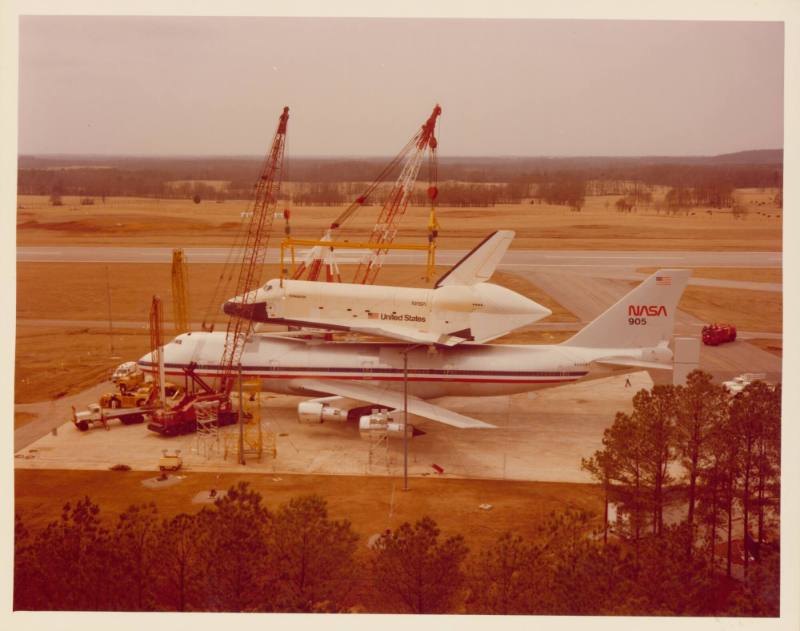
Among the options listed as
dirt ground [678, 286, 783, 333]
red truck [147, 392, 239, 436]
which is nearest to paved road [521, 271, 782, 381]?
dirt ground [678, 286, 783, 333]

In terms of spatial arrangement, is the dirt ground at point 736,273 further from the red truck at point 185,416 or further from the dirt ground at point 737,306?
the red truck at point 185,416

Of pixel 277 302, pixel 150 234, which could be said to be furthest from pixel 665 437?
pixel 150 234

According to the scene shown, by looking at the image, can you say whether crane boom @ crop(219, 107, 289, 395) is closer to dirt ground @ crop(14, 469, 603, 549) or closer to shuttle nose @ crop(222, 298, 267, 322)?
shuttle nose @ crop(222, 298, 267, 322)

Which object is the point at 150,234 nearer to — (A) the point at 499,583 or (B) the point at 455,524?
(B) the point at 455,524

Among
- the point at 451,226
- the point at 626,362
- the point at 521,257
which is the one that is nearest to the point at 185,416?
the point at 626,362

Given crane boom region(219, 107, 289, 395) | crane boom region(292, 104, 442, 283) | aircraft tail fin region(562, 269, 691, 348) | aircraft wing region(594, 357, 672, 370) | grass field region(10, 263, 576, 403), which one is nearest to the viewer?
aircraft wing region(594, 357, 672, 370)

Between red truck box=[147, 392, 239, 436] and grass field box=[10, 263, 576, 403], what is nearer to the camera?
→ red truck box=[147, 392, 239, 436]

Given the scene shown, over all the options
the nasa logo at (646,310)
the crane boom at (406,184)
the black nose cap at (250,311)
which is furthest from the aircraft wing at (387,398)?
the crane boom at (406,184)
